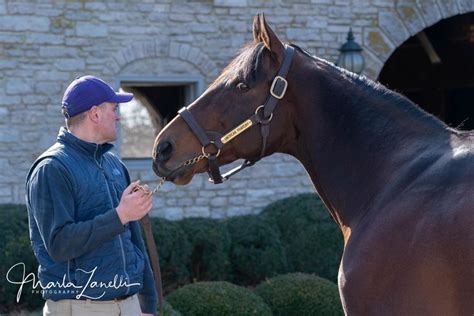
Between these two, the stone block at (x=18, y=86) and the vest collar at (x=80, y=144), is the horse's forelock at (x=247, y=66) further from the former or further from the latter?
the stone block at (x=18, y=86)

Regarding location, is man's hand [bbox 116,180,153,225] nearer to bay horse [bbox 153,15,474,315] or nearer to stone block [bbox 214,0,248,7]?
bay horse [bbox 153,15,474,315]

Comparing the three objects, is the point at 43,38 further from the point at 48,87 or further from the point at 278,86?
the point at 278,86

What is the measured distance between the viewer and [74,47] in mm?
10562

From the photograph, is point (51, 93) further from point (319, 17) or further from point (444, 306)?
point (444, 306)

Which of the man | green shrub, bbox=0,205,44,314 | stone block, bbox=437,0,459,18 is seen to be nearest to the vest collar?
the man

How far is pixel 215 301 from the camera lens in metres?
8.34

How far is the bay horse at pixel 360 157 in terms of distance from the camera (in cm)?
349

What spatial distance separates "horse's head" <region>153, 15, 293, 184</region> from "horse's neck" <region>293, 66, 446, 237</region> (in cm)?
15

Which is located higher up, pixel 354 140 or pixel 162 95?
pixel 354 140

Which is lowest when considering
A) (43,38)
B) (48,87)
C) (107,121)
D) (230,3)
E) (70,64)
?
(48,87)

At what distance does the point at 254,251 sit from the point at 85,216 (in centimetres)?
673

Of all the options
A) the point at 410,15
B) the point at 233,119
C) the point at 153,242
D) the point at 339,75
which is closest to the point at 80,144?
the point at 153,242

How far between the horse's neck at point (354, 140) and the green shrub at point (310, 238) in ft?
21.7

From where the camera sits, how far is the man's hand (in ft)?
12.9
